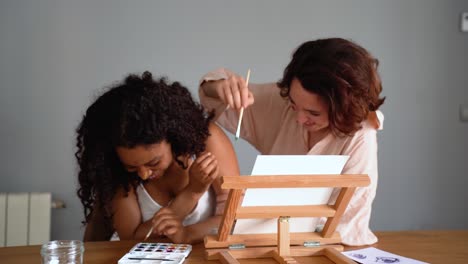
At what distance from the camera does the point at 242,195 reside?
1.11 m

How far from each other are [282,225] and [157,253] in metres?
0.27

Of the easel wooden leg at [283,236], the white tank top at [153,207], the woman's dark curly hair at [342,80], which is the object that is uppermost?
the woman's dark curly hair at [342,80]

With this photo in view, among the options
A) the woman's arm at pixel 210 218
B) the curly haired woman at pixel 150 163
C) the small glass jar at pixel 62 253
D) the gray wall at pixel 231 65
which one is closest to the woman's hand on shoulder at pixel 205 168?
the curly haired woman at pixel 150 163

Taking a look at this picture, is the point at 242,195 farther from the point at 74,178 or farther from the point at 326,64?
the point at 74,178

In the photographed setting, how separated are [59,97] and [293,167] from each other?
4.51 ft

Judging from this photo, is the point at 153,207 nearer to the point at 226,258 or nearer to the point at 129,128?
the point at 129,128

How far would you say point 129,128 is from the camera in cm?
133

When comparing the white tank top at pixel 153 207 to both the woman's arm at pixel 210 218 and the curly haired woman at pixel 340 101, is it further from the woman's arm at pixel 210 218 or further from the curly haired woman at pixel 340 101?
the curly haired woman at pixel 340 101

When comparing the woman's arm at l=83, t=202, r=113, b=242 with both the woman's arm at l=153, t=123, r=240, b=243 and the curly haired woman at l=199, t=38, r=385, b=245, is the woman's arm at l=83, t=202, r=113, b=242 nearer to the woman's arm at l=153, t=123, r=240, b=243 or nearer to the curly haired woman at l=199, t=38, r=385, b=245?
the woman's arm at l=153, t=123, r=240, b=243

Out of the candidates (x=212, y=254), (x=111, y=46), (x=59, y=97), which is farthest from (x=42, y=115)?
(x=212, y=254)

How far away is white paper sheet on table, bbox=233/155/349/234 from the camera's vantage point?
1.09 meters

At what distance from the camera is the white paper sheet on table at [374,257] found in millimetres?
1153

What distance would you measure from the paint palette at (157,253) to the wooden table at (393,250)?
0.09 ft

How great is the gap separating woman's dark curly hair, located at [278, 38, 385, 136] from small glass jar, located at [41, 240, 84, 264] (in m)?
0.69
